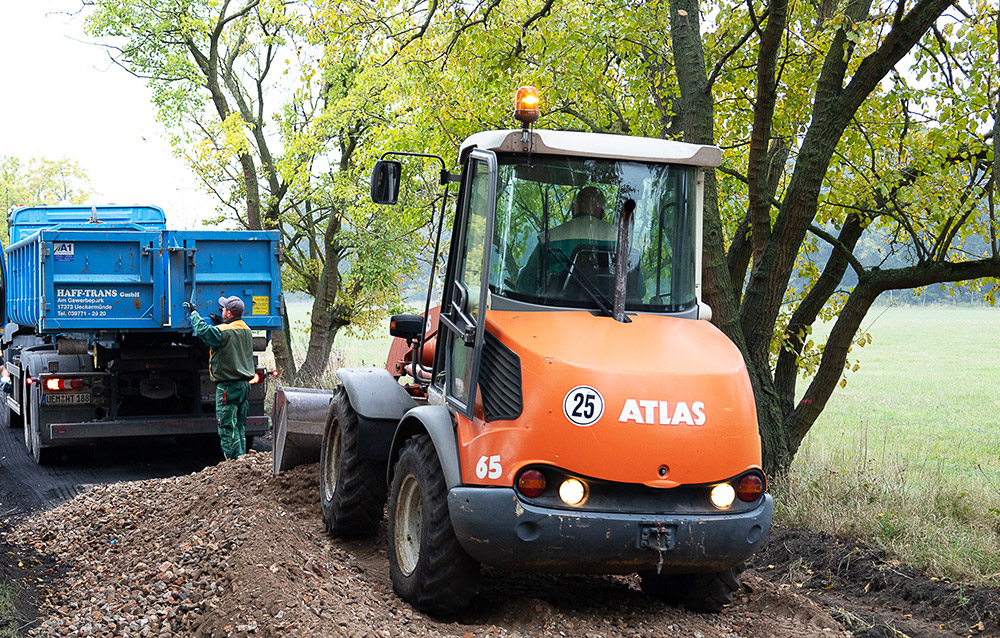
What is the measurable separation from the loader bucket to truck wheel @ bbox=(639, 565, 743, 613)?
137 inches

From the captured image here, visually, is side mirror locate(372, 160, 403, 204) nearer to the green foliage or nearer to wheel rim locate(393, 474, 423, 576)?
wheel rim locate(393, 474, 423, 576)

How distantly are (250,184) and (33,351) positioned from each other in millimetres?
8253

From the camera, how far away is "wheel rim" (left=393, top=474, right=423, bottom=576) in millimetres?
5523

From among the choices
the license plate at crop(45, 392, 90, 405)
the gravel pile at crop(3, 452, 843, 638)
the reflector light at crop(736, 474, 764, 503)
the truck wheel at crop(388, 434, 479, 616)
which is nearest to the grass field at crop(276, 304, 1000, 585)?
the gravel pile at crop(3, 452, 843, 638)

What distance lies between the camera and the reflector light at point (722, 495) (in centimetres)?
488

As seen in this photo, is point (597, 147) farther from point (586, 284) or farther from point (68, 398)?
point (68, 398)

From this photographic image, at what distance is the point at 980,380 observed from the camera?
1216 inches

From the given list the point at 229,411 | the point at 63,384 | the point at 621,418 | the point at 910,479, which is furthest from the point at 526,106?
the point at 63,384

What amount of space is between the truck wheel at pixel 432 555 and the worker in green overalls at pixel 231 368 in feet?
16.8

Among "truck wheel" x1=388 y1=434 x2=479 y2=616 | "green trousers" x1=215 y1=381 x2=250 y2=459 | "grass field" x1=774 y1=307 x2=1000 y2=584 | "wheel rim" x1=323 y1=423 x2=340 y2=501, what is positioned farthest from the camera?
"green trousers" x1=215 y1=381 x2=250 y2=459

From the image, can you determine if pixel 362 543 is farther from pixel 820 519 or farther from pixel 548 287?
pixel 820 519

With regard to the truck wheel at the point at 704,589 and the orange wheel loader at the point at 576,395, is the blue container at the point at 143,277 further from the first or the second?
the truck wheel at the point at 704,589

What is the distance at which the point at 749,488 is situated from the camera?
16.3 ft

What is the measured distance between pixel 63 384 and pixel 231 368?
7.41 ft
